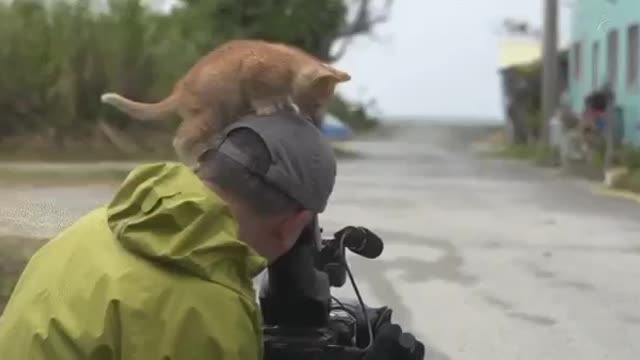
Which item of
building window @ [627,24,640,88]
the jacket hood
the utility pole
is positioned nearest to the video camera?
the jacket hood

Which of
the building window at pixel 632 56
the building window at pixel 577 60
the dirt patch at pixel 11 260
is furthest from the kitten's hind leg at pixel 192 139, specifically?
the building window at pixel 577 60

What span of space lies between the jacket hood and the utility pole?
30.8m

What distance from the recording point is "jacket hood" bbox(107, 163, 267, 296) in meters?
1.70

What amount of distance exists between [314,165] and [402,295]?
777 cm

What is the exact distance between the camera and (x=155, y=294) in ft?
5.53

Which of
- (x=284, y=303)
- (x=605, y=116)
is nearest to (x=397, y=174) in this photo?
(x=605, y=116)

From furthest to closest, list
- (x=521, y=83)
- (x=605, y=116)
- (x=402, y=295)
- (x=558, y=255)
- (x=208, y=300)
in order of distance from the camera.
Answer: (x=521, y=83) < (x=605, y=116) < (x=558, y=255) < (x=402, y=295) < (x=208, y=300)

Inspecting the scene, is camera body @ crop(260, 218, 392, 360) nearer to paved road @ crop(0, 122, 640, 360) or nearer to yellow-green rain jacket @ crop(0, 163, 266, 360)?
yellow-green rain jacket @ crop(0, 163, 266, 360)

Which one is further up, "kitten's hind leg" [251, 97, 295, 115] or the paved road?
"kitten's hind leg" [251, 97, 295, 115]

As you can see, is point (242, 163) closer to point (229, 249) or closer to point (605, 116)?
point (229, 249)

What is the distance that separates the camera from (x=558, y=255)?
11992mm

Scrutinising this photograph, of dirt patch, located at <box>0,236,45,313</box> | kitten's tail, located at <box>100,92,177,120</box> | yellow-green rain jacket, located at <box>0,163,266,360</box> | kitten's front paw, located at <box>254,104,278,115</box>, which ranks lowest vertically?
dirt patch, located at <box>0,236,45,313</box>

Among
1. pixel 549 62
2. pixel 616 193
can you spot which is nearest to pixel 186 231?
pixel 616 193

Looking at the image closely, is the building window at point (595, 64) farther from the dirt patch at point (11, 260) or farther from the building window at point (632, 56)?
the dirt patch at point (11, 260)
